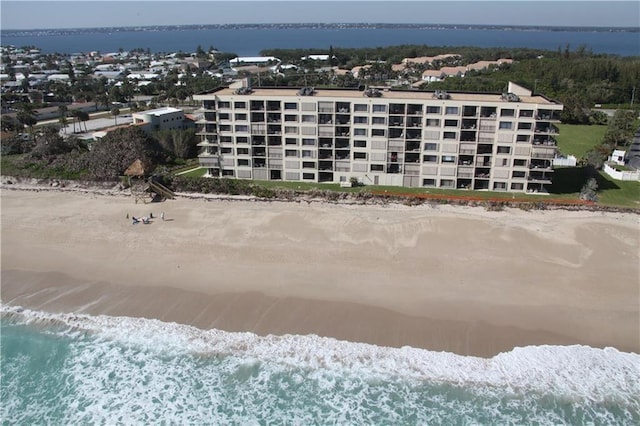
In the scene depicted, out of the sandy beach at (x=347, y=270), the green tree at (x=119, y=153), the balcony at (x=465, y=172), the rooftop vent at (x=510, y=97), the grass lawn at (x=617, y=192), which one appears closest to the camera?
the sandy beach at (x=347, y=270)

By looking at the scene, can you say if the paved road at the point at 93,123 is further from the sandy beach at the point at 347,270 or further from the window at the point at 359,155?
the window at the point at 359,155

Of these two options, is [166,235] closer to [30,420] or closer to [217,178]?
[217,178]

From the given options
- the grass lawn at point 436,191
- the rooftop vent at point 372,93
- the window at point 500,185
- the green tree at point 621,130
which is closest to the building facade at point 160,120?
the grass lawn at point 436,191

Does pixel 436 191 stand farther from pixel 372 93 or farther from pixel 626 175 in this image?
pixel 626 175

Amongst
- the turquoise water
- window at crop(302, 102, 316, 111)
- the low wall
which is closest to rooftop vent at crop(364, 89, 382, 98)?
window at crop(302, 102, 316, 111)

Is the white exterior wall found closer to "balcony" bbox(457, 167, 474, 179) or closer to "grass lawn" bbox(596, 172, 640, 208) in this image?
"balcony" bbox(457, 167, 474, 179)

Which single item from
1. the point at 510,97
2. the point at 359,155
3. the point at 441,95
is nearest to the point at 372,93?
the point at 359,155
